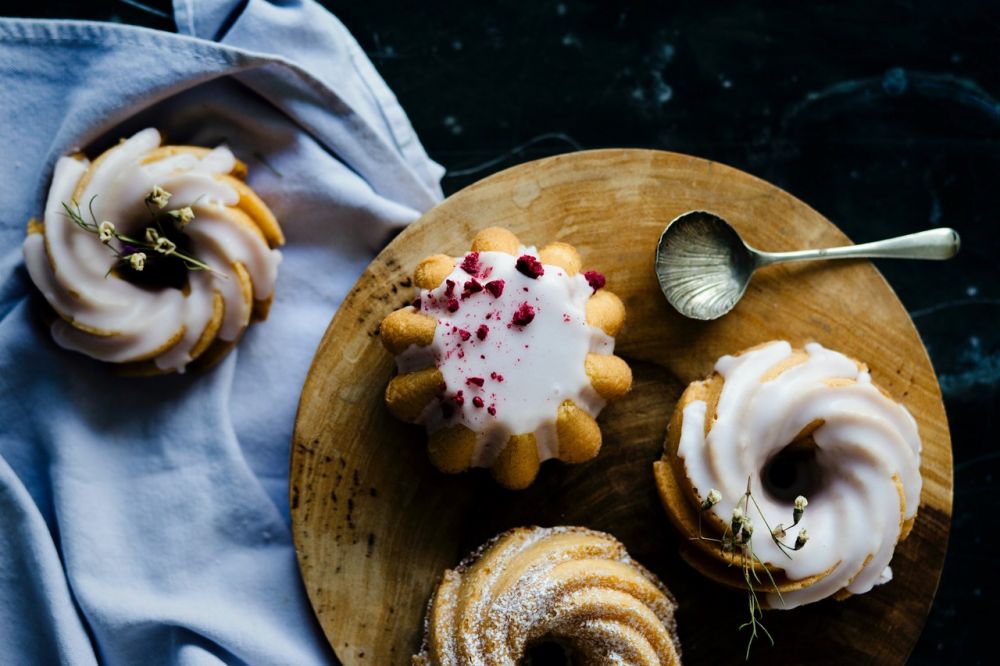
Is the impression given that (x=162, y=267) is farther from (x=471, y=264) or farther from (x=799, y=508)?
(x=799, y=508)

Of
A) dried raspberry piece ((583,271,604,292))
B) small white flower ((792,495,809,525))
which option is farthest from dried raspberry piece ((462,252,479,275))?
small white flower ((792,495,809,525))

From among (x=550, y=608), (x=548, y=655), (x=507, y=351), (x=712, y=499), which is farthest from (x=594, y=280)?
(x=548, y=655)

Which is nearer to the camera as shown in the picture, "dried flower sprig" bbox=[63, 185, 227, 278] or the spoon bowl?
"dried flower sprig" bbox=[63, 185, 227, 278]

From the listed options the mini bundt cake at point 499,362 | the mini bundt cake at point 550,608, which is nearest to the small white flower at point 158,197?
the mini bundt cake at point 499,362

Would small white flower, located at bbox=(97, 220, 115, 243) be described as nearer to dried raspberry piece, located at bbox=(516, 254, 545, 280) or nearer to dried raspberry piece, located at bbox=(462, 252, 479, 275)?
dried raspberry piece, located at bbox=(462, 252, 479, 275)

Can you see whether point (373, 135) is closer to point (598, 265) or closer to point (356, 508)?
point (598, 265)

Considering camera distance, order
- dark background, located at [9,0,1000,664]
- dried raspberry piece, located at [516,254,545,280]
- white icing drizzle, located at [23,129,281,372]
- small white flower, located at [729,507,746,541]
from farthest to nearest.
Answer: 1. dark background, located at [9,0,1000,664]
2. white icing drizzle, located at [23,129,281,372]
3. dried raspberry piece, located at [516,254,545,280]
4. small white flower, located at [729,507,746,541]

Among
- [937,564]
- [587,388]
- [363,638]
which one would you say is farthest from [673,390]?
[363,638]
